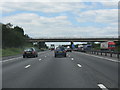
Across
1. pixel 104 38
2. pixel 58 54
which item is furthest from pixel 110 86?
pixel 104 38

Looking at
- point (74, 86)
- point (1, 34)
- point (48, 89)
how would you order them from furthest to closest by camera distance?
point (1, 34)
point (74, 86)
point (48, 89)

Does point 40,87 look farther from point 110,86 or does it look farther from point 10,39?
point 10,39

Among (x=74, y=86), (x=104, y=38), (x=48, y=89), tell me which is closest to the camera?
(x=48, y=89)

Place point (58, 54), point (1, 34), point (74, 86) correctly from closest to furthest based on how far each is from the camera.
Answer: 1. point (74, 86)
2. point (58, 54)
3. point (1, 34)

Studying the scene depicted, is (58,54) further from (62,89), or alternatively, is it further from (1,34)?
(1,34)

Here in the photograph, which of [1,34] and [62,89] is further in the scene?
[1,34]

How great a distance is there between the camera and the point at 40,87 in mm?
9773

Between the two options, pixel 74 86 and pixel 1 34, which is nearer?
pixel 74 86

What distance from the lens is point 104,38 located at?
105m

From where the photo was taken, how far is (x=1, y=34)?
236ft

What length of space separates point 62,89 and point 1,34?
6490 centimetres

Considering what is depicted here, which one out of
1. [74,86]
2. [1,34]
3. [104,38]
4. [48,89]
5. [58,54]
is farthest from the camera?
[104,38]

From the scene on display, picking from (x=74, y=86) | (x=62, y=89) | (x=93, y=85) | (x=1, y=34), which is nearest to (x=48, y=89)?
(x=62, y=89)

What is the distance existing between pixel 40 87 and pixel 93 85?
7.03 ft
